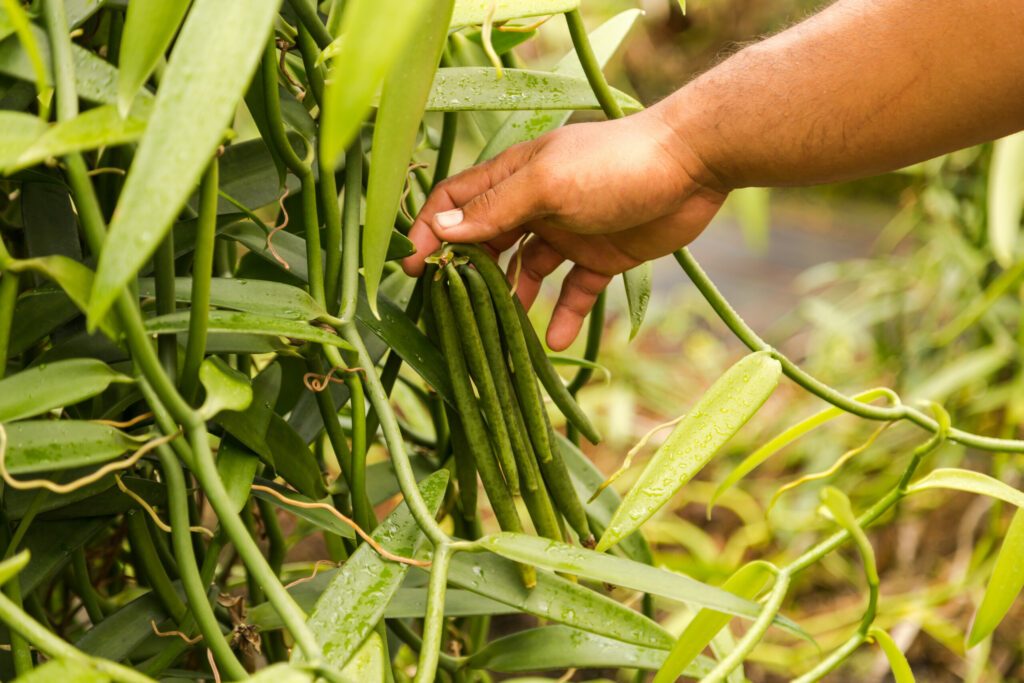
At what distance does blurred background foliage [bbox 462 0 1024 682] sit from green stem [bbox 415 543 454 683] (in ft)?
1.91

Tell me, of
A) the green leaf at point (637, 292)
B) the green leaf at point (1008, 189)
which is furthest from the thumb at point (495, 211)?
the green leaf at point (1008, 189)

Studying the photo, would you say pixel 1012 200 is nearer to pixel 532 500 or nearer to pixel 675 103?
pixel 675 103

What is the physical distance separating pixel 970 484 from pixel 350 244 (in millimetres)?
346

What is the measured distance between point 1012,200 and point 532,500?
2.81 ft

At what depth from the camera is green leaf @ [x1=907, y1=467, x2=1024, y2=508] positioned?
1.54 feet

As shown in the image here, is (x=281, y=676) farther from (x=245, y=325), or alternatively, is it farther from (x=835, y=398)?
(x=835, y=398)

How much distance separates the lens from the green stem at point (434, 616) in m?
0.35

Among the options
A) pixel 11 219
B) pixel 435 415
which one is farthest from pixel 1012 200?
pixel 11 219

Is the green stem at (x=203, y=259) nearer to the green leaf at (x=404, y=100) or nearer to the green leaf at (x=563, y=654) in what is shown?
the green leaf at (x=404, y=100)

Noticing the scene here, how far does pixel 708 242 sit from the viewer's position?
2.65m

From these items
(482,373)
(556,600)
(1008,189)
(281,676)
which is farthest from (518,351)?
(1008,189)

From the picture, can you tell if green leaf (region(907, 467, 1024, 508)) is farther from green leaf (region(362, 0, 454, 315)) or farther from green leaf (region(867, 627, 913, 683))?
green leaf (region(362, 0, 454, 315))

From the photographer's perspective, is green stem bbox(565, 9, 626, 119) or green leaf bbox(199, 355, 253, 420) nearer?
green leaf bbox(199, 355, 253, 420)

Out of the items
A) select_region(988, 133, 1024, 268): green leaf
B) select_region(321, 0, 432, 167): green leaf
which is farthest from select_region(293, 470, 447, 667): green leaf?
select_region(988, 133, 1024, 268): green leaf
